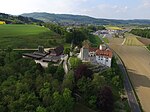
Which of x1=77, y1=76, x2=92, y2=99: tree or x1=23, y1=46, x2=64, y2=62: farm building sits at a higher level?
x1=23, y1=46, x2=64, y2=62: farm building

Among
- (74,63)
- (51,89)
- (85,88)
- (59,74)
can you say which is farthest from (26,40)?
(51,89)

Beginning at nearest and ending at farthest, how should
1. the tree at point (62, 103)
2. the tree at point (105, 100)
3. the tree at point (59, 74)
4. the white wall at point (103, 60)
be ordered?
the tree at point (62, 103) → the tree at point (105, 100) → the tree at point (59, 74) → the white wall at point (103, 60)

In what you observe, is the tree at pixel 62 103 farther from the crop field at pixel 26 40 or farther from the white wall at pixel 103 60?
the crop field at pixel 26 40

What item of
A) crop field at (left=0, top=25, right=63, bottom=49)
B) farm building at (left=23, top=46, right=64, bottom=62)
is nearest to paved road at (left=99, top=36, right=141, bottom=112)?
farm building at (left=23, top=46, right=64, bottom=62)

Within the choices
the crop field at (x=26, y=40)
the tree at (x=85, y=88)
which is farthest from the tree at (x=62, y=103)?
the crop field at (x=26, y=40)

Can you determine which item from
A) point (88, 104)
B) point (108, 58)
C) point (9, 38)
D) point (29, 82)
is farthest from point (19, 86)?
point (9, 38)

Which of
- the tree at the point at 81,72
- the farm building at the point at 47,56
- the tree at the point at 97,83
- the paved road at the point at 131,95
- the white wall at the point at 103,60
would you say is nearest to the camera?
the tree at the point at 97,83

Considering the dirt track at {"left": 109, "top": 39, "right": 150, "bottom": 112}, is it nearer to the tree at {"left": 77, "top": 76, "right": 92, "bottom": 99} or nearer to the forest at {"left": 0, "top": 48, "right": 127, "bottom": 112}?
the forest at {"left": 0, "top": 48, "right": 127, "bottom": 112}

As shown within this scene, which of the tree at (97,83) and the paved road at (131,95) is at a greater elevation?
the tree at (97,83)
